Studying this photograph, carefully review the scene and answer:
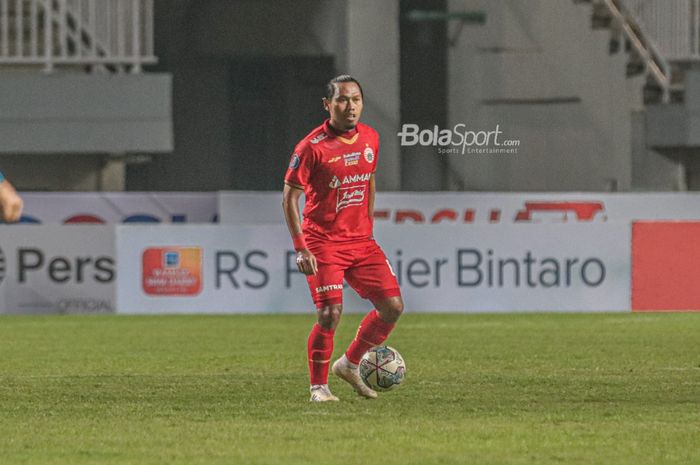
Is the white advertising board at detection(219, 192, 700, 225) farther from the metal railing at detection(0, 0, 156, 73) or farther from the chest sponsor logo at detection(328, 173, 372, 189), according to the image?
the chest sponsor logo at detection(328, 173, 372, 189)

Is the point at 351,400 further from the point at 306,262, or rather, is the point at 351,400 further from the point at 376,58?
the point at 376,58

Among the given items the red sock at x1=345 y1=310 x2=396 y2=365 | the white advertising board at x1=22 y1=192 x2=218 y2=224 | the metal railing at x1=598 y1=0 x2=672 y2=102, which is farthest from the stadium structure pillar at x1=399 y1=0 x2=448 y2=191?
the red sock at x1=345 y1=310 x2=396 y2=365

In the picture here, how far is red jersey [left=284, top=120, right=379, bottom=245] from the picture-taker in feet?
30.1

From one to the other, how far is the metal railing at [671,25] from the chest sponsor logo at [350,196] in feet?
49.8

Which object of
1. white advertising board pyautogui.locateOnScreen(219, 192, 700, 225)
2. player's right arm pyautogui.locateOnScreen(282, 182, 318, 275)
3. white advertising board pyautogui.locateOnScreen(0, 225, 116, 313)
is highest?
player's right arm pyautogui.locateOnScreen(282, 182, 318, 275)

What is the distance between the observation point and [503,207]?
69.9ft

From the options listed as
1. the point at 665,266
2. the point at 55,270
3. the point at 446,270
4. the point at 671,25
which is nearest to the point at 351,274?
the point at 446,270

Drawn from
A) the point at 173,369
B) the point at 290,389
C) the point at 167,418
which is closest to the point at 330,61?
the point at 173,369

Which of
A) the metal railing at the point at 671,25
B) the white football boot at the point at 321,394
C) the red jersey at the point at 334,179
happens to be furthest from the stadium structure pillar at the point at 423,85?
the white football boot at the point at 321,394

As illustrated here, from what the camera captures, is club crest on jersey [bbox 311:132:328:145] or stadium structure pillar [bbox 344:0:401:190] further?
stadium structure pillar [bbox 344:0:401:190]

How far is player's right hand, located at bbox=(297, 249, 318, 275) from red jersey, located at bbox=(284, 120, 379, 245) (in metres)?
0.26

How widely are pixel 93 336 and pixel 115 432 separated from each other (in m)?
8.00

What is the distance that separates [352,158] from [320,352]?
3.51 feet

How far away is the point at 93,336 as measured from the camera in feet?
51.9
